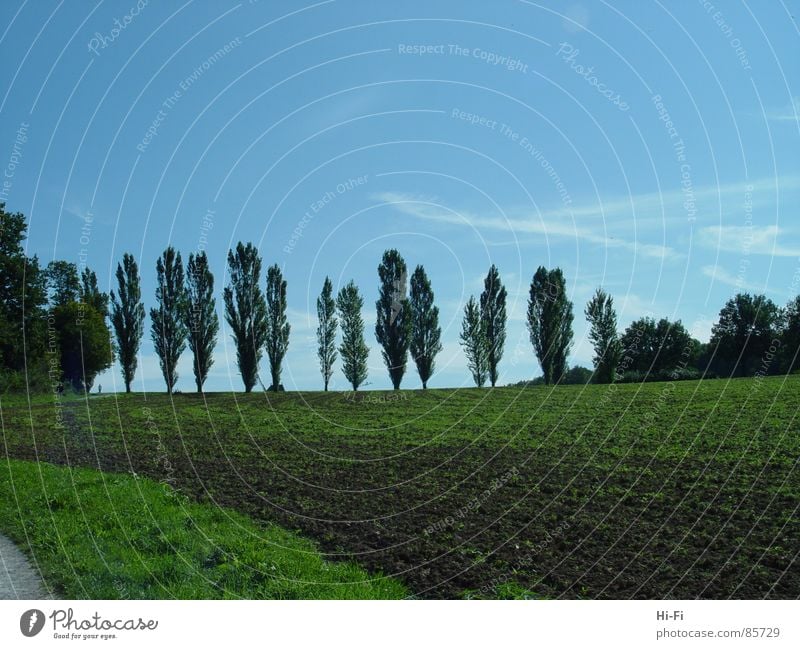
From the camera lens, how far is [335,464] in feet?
60.5

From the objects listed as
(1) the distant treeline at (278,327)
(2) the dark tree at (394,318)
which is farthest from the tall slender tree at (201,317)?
(2) the dark tree at (394,318)

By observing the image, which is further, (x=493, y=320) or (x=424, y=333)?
(x=424, y=333)

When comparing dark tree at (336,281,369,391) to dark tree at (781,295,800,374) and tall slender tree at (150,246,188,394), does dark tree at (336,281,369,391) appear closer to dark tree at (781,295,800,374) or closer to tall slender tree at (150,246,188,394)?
tall slender tree at (150,246,188,394)

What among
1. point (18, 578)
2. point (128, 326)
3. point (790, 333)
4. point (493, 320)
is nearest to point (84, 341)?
point (128, 326)

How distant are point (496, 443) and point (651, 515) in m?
9.07

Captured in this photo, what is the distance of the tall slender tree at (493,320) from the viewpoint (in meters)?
A: 31.8

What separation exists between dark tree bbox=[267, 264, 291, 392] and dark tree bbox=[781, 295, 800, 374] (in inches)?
777

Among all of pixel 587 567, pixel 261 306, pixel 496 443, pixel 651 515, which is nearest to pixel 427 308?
pixel 261 306

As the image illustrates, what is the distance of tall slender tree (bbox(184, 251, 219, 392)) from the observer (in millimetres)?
30641

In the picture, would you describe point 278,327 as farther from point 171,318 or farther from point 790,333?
point 790,333

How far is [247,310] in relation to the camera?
3122 cm

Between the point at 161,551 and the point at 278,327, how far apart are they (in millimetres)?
22629
